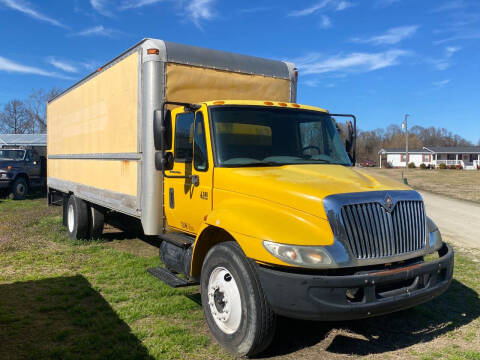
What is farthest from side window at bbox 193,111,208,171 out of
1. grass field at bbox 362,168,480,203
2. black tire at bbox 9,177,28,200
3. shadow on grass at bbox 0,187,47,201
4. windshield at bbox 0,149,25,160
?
windshield at bbox 0,149,25,160

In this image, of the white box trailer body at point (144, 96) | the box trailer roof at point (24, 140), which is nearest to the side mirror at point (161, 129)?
the white box trailer body at point (144, 96)

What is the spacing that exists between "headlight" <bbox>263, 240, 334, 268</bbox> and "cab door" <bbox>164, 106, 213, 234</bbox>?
4.46 feet

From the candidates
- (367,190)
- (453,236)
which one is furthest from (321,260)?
(453,236)

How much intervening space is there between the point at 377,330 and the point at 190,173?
107 inches

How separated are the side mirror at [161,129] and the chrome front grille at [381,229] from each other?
2.19m

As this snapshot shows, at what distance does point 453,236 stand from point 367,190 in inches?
296

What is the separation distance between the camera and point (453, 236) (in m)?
10.1

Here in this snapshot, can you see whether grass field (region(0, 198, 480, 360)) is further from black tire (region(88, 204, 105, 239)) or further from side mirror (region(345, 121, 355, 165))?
side mirror (region(345, 121, 355, 165))

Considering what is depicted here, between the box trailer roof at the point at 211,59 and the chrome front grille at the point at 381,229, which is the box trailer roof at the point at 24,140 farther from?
the chrome front grille at the point at 381,229

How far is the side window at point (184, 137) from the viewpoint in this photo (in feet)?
16.1

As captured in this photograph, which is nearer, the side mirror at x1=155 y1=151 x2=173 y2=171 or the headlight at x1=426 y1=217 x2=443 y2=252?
the headlight at x1=426 y1=217 x2=443 y2=252

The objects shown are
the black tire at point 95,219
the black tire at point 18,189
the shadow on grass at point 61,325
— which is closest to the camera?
the shadow on grass at point 61,325

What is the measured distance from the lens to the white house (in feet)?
239

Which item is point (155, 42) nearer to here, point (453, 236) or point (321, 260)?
point (321, 260)
